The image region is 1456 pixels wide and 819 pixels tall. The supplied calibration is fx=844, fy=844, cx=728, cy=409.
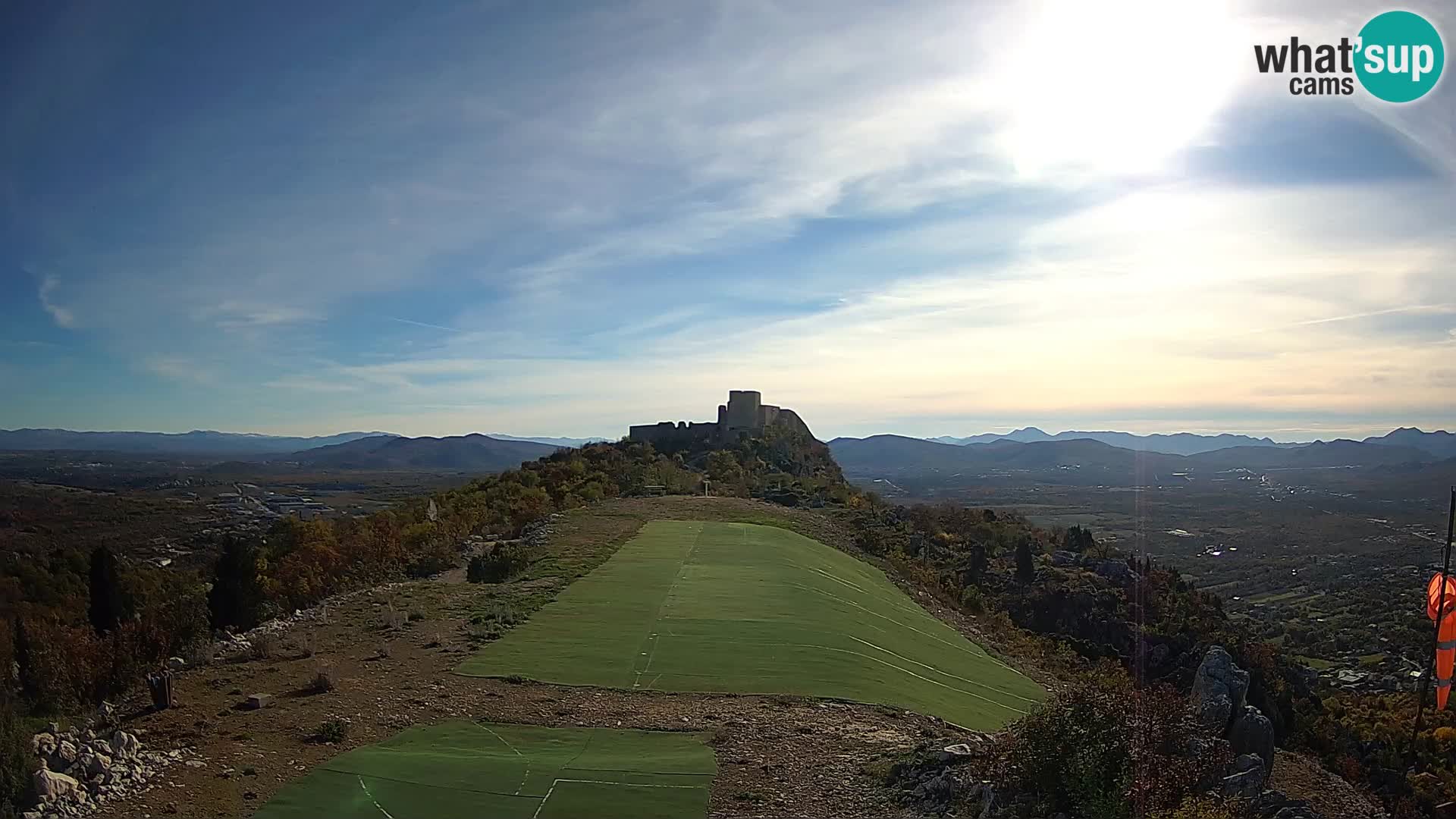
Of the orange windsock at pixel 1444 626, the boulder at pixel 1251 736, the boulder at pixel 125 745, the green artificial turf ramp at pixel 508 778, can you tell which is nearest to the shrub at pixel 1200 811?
the orange windsock at pixel 1444 626

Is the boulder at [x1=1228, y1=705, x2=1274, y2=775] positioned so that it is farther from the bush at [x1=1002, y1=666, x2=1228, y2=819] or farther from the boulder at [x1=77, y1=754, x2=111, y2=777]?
the boulder at [x1=77, y1=754, x2=111, y2=777]

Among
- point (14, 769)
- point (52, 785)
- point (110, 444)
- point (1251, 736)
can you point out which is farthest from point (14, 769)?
point (110, 444)

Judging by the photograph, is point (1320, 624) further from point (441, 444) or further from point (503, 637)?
point (441, 444)

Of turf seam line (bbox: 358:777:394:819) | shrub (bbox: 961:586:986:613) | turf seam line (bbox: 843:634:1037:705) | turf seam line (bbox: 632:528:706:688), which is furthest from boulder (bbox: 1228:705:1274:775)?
shrub (bbox: 961:586:986:613)

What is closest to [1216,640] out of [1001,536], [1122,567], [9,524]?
[1122,567]

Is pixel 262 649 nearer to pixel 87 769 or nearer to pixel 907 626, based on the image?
pixel 87 769
